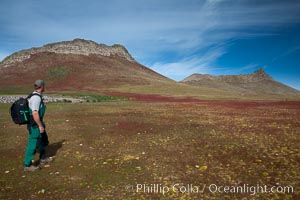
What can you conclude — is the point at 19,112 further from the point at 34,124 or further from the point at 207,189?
the point at 207,189

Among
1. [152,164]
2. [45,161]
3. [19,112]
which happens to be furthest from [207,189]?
[19,112]

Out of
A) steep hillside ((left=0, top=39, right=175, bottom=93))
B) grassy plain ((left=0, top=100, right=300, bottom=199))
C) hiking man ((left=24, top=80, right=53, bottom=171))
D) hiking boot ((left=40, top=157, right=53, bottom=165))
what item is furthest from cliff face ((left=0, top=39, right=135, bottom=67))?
hiking man ((left=24, top=80, right=53, bottom=171))

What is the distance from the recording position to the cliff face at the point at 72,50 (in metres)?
115

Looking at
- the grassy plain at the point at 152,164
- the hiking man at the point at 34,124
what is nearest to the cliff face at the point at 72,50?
the grassy plain at the point at 152,164

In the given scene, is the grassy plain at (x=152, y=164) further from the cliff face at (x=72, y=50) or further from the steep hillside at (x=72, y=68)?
the cliff face at (x=72, y=50)

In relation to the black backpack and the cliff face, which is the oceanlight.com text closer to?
the black backpack

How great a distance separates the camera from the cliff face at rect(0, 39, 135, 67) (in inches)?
4510

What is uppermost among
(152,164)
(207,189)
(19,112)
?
(19,112)

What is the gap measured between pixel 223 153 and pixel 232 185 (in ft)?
10.1

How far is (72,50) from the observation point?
399 ft

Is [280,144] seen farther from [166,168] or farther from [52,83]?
[52,83]

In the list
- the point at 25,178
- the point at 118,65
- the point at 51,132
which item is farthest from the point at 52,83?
the point at 25,178

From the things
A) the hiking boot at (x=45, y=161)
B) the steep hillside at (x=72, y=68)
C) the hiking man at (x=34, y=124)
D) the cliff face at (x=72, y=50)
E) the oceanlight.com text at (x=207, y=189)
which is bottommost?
the oceanlight.com text at (x=207, y=189)

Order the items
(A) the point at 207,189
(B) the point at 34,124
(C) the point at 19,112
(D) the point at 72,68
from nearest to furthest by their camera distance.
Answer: (A) the point at 207,189 < (C) the point at 19,112 < (B) the point at 34,124 < (D) the point at 72,68
